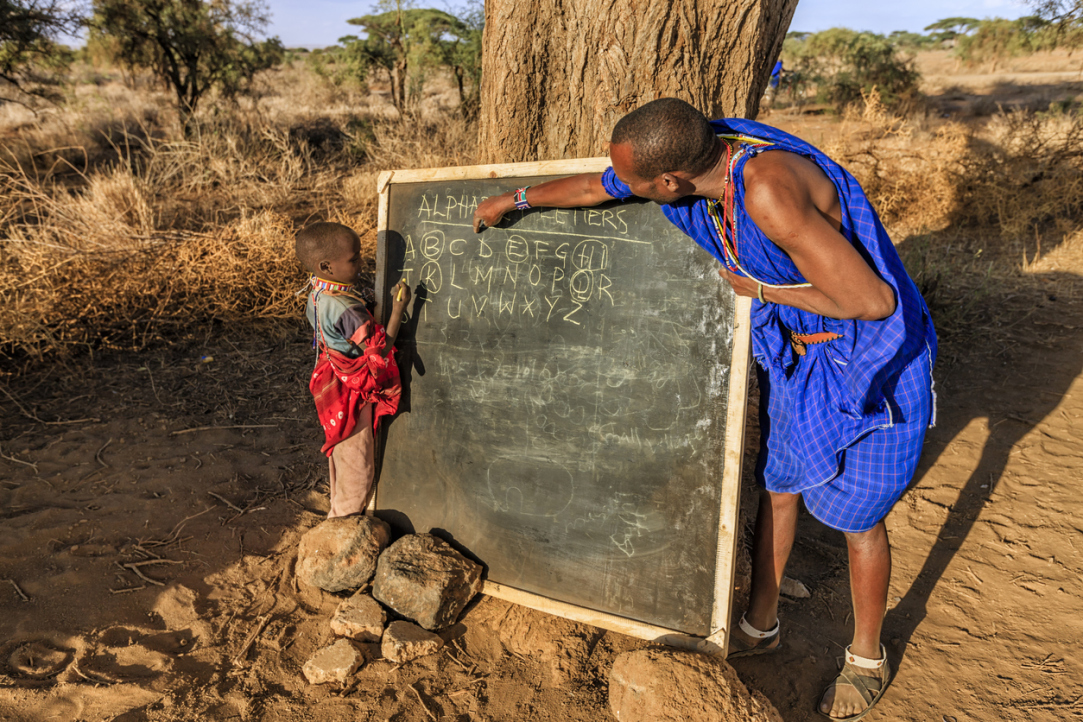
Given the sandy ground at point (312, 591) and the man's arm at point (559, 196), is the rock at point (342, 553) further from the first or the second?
the man's arm at point (559, 196)

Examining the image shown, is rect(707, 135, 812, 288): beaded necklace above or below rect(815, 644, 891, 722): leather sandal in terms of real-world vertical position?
above

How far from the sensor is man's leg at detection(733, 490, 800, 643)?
222 cm

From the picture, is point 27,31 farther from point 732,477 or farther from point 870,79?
point 870,79

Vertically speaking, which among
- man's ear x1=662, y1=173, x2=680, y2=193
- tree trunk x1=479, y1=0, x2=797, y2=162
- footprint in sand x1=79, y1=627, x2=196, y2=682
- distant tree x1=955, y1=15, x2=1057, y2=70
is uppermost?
distant tree x1=955, y1=15, x2=1057, y2=70

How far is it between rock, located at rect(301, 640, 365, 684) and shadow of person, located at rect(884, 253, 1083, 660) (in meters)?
2.08

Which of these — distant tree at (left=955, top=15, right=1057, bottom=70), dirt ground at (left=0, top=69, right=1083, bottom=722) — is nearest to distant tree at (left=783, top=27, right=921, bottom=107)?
distant tree at (left=955, top=15, right=1057, bottom=70)

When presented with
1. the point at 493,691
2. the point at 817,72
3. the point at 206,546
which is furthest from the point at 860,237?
the point at 817,72

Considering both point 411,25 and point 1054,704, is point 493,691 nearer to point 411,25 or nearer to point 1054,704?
point 1054,704

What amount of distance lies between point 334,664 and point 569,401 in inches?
49.9

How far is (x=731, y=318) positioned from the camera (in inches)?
79.8

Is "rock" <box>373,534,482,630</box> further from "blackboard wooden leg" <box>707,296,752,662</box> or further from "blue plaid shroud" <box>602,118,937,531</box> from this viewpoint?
"blue plaid shroud" <box>602,118,937,531</box>

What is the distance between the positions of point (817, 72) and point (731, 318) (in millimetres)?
18854

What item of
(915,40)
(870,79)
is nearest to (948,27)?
(915,40)

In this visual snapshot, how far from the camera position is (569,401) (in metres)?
2.34
